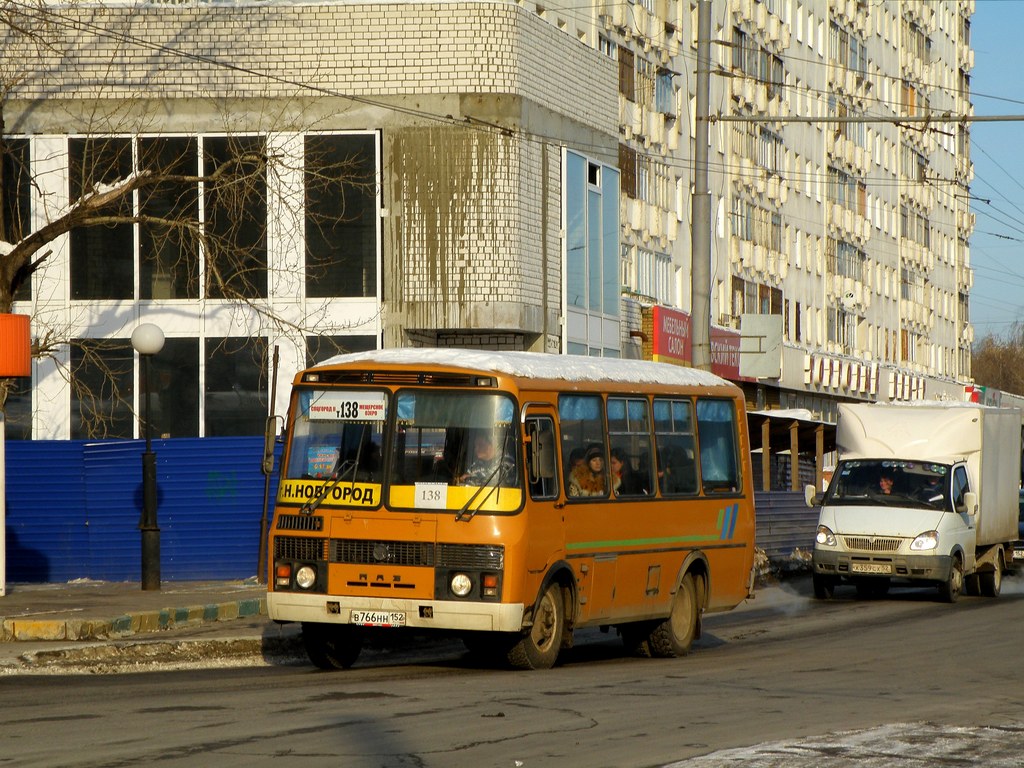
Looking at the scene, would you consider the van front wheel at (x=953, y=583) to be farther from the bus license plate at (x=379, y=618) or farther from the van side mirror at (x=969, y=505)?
the bus license plate at (x=379, y=618)

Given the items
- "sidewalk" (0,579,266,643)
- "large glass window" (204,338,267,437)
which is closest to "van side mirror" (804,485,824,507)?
"sidewalk" (0,579,266,643)

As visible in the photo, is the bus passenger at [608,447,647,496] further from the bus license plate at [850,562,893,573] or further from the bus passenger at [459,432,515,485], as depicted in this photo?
the bus license plate at [850,562,893,573]

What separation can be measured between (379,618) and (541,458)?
1825 millimetres

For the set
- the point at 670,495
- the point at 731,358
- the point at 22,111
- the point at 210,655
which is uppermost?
the point at 22,111

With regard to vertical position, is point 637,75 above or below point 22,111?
above

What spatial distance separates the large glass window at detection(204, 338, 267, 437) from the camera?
31547 millimetres

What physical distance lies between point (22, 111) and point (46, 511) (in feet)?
34.1

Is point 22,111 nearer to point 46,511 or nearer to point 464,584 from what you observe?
point 46,511

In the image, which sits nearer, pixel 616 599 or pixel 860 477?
pixel 616 599

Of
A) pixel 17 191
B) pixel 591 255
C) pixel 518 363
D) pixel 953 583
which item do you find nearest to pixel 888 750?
pixel 518 363

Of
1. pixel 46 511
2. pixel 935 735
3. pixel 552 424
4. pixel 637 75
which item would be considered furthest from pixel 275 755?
pixel 637 75

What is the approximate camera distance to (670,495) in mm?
16703

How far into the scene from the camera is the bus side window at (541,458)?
14281 millimetres

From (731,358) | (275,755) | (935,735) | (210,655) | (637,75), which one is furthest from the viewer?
(731,358)
